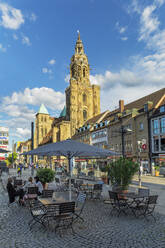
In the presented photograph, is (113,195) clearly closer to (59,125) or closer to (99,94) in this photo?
(59,125)

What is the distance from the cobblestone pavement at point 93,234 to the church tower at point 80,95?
76145 millimetres

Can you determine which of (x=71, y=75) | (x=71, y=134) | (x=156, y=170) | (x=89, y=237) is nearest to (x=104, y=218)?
(x=89, y=237)

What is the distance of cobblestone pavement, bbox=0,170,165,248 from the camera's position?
19.5 feet

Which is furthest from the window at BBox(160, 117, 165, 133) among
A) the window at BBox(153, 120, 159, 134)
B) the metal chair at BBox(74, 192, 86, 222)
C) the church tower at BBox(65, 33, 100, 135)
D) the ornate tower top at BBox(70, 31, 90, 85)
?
the ornate tower top at BBox(70, 31, 90, 85)

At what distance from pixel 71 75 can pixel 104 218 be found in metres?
92.7

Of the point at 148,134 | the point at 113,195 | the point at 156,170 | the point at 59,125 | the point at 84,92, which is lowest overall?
the point at 156,170

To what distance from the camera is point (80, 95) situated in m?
90.9

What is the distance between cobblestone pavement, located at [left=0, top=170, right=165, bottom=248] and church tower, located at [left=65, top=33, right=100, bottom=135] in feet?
250

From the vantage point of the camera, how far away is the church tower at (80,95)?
87.9 metres

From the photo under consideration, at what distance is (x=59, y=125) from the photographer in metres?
88.6

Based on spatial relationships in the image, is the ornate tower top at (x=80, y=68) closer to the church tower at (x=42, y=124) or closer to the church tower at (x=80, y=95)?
the church tower at (x=80, y=95)

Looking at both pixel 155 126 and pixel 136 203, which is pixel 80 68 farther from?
pixel 136 203

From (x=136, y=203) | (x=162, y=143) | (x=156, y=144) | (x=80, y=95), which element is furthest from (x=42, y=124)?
(x=136, y=203)

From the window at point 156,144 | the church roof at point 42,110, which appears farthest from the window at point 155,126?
the church roof at point 42,110
